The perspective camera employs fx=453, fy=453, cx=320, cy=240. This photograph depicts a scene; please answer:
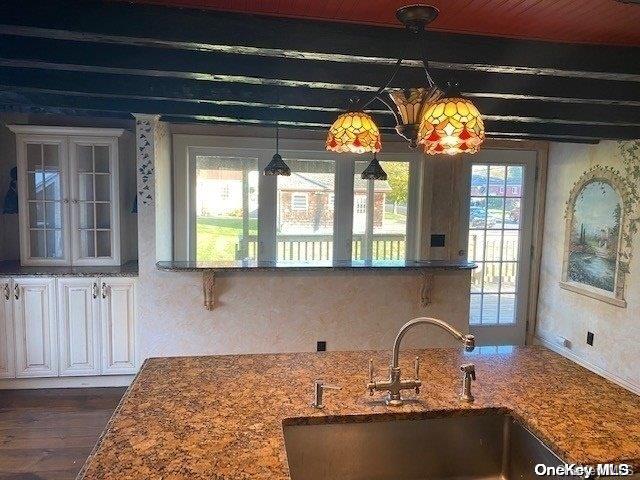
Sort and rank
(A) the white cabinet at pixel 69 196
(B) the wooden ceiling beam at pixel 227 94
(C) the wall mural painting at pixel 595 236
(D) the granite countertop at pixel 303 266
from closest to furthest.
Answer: (B) the wooden ceiling beam at pixel 227 94 < (D) the granite countertop at pixel 303 266 < (A) the white cabinet at pixel 69 196 < (C) the wall mural painting at pixel 595 236

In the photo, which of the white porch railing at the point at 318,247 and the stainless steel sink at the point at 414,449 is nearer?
the stainless steel sink at the point at 414,449

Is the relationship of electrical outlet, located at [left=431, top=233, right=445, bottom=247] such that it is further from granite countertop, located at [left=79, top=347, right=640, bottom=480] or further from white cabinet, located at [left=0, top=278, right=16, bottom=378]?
white cabinet, located at [left=0, top=278, right=16, bottom=378]

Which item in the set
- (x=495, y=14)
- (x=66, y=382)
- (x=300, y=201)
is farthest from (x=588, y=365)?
(x=66, y=382)

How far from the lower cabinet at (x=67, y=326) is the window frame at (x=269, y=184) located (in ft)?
3.44

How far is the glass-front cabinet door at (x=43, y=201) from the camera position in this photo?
3.76 m

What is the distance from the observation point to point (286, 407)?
147cm

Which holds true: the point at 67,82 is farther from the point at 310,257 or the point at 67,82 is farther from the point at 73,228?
the point at 310,257

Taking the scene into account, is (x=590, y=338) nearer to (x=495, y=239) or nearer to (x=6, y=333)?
(x=495, y=239)

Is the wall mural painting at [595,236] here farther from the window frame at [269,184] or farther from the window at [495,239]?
the window frame at [269,184]

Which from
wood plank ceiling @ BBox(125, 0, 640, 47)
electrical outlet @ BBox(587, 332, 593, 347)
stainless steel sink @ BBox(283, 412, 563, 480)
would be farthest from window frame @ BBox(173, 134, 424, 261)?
stainless steel sink @ BBox(283, 412, 563, 480)

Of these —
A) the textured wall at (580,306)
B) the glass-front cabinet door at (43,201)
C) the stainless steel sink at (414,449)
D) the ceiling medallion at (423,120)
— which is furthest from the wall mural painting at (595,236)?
the glass-front cabinet door at (43,201)

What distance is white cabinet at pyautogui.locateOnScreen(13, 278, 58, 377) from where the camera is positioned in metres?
3.55

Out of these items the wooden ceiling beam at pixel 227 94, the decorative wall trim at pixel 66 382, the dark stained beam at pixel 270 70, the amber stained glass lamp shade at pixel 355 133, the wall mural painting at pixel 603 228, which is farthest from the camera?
the wall mural painting at pixel 603 228

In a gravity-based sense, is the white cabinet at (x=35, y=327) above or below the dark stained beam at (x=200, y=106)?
below
